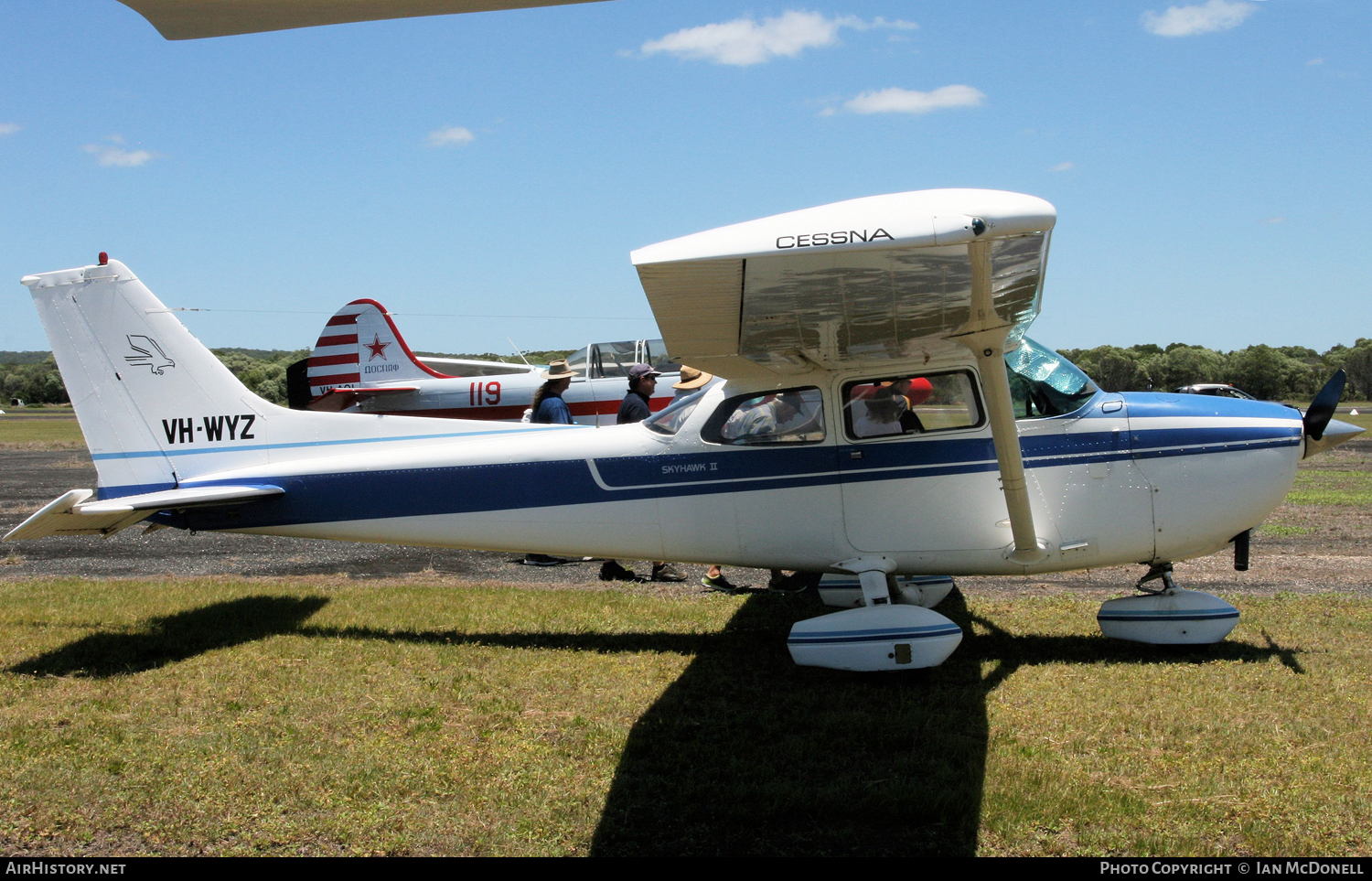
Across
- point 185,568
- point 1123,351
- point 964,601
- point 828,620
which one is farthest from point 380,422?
point 1123,351

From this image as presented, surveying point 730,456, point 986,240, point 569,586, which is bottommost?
point 569,586

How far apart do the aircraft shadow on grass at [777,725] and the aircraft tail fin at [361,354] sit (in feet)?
35.1

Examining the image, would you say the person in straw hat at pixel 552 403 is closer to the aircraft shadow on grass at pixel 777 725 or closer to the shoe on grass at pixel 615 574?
the shoe on grass at pixel 615 574

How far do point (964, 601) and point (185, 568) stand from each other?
7363mm

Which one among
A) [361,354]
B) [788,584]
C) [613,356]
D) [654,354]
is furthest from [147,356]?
[361,354]

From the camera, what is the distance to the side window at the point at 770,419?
5.73m

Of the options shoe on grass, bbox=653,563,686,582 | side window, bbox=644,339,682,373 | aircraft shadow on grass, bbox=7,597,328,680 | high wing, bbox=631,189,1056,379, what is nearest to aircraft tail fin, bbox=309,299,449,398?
side window, bbox=644,339,682,373

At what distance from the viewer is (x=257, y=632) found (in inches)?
253

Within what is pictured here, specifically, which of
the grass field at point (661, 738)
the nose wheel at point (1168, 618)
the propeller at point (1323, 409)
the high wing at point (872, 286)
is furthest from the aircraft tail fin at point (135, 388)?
the propeller at point (1323, 409)

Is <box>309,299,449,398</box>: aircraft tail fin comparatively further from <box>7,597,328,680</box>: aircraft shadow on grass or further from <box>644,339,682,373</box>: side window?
<box>7,597,328,680</box>: aircraft shadow on grass

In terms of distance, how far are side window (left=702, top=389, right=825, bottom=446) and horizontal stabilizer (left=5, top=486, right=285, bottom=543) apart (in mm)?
3050

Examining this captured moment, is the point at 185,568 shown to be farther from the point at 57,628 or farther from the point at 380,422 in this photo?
the point at 380,422

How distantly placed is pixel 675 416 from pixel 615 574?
295 centimetres

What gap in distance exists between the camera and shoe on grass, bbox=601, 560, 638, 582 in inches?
336
